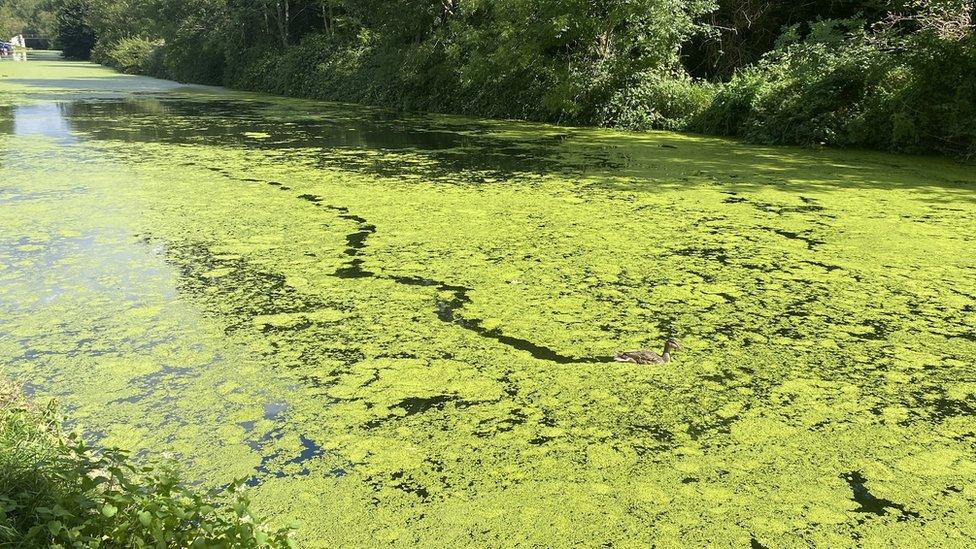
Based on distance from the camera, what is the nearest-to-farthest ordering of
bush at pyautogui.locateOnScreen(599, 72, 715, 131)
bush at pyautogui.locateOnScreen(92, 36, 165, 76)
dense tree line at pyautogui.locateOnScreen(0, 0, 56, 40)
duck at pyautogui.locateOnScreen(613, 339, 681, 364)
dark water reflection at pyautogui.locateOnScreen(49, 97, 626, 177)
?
duck at pyautogui.locateOnScreen(613, 339, 681, 364) → dark water reflection at pyautogui.locateOnScreen(49, 97, 626, 177) → bush at pyautogui.locateOnScreen(599, 72, 715, 131) → bush at pyautogui.locateOnScreen(92, 36, 165, 76) → dense tree line at pyautogui.locateOnScreen(0, 0, 56, 40)

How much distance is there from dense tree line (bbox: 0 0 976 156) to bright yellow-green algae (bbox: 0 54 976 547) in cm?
198

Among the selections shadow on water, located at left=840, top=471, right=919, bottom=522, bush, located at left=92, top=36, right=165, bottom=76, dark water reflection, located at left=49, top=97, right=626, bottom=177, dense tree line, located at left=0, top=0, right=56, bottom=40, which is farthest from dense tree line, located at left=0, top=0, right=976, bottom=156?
dense tree line, located at left=0, top=0, right=56, bottom=40

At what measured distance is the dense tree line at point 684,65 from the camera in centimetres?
823

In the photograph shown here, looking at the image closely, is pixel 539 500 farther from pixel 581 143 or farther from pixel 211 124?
pixel 211 124

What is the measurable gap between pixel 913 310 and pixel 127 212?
4826mm

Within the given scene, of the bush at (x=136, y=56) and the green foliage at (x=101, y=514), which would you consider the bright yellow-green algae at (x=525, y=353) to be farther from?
the bush at (x=136, y=56)

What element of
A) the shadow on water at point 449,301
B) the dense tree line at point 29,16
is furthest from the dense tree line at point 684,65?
the dense tree line at point 29,16

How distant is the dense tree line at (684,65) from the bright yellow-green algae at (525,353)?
1.98 metres

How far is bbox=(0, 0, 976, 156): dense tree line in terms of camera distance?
8227 mm

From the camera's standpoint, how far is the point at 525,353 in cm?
309

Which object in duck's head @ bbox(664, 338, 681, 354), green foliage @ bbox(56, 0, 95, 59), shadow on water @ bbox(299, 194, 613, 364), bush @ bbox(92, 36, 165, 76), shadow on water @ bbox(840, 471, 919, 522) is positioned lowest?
shadow on water @ bbox(840, 471, 919, 522)

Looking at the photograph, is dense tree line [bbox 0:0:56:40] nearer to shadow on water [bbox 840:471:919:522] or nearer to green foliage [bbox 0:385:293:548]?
green foliage [bbox 0:385:293:548]

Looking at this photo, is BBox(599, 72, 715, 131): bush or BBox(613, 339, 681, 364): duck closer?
BBox(613, 339, 681, 364): duck

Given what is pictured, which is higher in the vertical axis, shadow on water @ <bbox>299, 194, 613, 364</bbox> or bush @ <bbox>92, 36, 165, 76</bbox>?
bush @ <bbox>92, 36, 165, 76</bbox>
